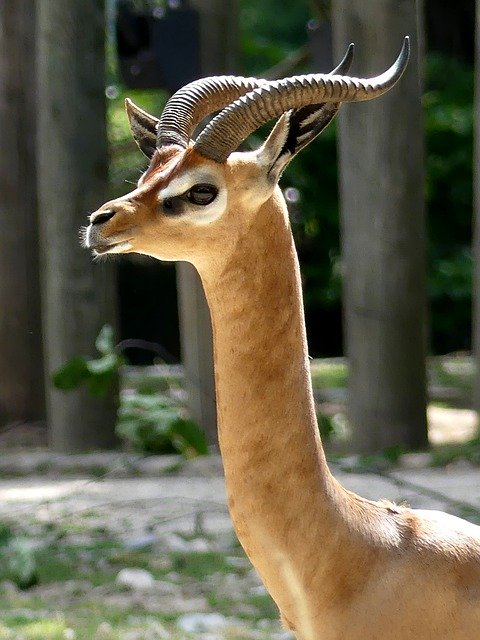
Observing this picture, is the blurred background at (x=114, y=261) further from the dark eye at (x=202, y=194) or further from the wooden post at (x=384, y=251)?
the dark eye at (x=202, y=194)

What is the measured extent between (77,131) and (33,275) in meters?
1.67

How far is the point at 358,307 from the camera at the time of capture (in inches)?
308

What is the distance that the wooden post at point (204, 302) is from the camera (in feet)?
28.0

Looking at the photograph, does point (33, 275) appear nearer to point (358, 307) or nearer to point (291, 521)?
point (358, 307)

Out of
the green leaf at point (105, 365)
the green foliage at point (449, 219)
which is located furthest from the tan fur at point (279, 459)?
the green foliage at point (449, 219)

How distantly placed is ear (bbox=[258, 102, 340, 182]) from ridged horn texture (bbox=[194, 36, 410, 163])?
2 centimetres

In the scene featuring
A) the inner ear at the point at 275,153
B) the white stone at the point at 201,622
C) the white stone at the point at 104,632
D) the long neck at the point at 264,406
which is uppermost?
the inner ear at the point at 275,153

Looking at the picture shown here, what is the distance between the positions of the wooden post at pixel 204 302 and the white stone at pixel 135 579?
3.21 metres

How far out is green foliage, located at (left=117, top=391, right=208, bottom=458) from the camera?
787cm

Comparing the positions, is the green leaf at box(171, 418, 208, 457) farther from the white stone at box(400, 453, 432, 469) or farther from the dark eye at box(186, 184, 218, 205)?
the dark eye at box(186, 184, 218, 205)

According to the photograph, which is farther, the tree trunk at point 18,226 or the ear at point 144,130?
the tree trunk at point 18,226

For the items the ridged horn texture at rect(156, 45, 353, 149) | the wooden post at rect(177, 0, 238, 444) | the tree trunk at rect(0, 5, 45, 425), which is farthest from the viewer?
the tree trunk at rect(0, 5, 45, 425)

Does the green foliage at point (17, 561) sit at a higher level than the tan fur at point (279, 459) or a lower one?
lower

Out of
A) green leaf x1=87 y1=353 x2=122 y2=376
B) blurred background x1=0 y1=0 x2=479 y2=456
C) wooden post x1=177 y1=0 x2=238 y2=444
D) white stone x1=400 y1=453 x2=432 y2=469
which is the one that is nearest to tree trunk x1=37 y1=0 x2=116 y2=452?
blurred background x1=0 y1=0 x2=479 y2=456
